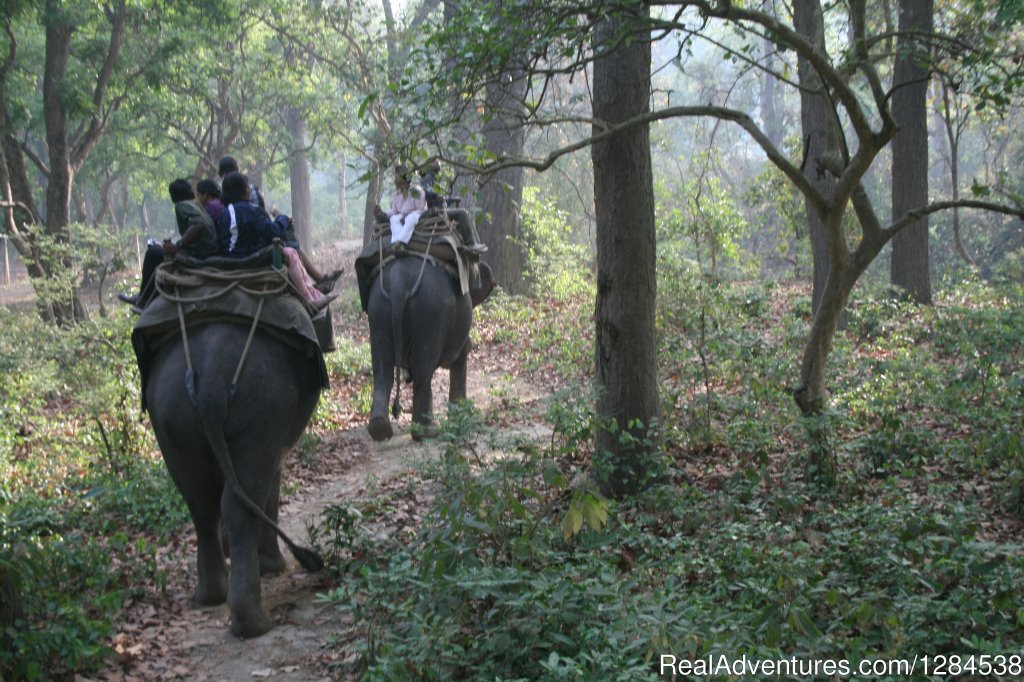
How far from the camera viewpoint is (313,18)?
73.5 ft

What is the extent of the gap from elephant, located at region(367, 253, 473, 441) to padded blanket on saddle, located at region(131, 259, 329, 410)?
3332 millimetres

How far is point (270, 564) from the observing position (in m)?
6.20

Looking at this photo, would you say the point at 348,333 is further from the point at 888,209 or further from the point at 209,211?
the point at 888,209

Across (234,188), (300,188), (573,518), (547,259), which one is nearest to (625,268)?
(573,518)

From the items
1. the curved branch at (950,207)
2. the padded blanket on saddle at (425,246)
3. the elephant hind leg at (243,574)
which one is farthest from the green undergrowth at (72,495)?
the curved branch at (950,207)

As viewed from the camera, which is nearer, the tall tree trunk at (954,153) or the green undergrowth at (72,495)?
the green undergrowth at (72,495)

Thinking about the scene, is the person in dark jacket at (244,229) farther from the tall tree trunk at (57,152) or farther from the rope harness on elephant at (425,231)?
the tall tree trunk at (57,152)

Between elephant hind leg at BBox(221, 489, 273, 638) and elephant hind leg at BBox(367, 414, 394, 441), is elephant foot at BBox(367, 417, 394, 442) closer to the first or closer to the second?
elephant hind leg at BBox(367, 414, 394, 441)

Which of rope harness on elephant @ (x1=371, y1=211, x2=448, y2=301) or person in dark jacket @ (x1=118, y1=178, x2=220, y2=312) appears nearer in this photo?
person in dark jacket @ (x1=118, y1=178, x2=220, y2=312)

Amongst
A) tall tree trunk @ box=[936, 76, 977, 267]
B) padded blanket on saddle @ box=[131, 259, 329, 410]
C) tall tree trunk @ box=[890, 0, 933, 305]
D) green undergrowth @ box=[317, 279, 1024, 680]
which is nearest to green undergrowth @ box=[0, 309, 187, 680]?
padded blanket on saddle @ box=[131, 259, 329, 410]

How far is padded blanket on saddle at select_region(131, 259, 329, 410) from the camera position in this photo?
18.0 feet

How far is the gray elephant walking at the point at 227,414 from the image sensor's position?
5.15 metres

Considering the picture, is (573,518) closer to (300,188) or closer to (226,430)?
(226,430)

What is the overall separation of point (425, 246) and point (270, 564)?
4.22 meters
